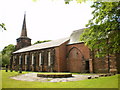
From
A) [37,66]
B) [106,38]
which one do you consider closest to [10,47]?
[37,66]

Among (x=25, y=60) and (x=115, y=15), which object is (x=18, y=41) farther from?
(x=115, y=15)

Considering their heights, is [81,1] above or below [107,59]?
above

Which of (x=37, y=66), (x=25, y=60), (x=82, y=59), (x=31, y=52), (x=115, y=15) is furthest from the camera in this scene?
(x=25, y=60)

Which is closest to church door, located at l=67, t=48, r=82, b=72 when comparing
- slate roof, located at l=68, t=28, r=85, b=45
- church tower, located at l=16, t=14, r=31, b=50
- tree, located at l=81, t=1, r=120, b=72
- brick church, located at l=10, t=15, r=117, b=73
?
brick church, located at l=10, t=15, r=117, b=73

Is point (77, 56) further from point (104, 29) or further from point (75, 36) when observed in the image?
point (104, 29)

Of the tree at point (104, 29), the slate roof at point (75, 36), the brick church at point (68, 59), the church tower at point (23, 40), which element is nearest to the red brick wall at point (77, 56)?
the brick church at point (68, 59)

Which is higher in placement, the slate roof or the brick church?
the slate roof

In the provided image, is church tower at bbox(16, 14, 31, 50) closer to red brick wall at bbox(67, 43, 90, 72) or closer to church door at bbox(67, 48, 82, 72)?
red brick wall at bbox(67, 43, 90, 72)

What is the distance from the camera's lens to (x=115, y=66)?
25031 mm

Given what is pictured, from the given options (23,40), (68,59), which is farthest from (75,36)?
(23,40)

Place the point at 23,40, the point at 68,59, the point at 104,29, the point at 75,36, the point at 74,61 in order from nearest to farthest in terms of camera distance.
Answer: the point at 104,29 < the point at 74,61 < the point at 68,59 < the point at 75,36 < the point at 23,40

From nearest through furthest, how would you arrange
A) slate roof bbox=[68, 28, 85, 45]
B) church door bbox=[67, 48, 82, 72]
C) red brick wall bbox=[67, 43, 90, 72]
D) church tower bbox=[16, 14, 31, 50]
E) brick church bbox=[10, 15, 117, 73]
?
brick church bbox=[10, 15, 117, 73], red brick wall bbox=[67, 43, 90, 72], church door bbox=[67, 48, 82, 72], slate roof bbox=[68, 28, 85, 45], church tower bbox=[16, 14, 31, 50]

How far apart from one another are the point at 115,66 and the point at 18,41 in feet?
138

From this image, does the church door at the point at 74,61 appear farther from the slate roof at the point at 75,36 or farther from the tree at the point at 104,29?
the tree at the point at 104,29
